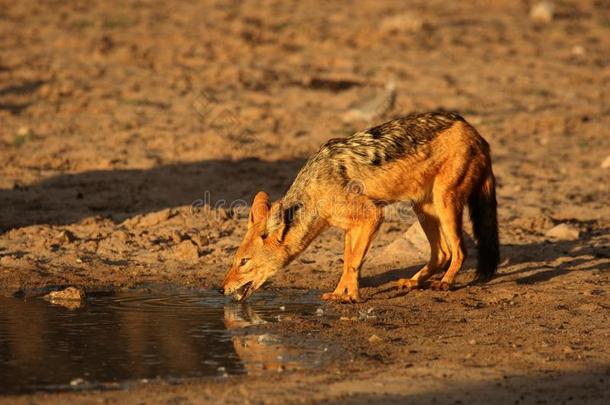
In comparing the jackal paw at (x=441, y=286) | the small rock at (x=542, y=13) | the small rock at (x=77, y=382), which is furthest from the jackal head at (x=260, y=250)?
the small rock at (x=542, y=13)

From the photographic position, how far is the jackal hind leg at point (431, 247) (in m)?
9.26

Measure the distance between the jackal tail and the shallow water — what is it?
1.50 meters

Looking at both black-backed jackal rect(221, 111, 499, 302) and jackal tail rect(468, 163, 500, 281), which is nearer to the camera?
black-backed jackal rect(221, 111, 499, 302)

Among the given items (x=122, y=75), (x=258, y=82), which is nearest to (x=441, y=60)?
(x=258, y=82)

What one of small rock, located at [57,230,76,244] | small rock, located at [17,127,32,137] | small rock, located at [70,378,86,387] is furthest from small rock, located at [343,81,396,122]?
small rock, located at [70,378,86,387]

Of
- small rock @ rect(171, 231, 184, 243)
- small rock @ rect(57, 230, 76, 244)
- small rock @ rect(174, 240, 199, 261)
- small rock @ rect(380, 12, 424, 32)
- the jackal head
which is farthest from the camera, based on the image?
small rock @ rect(380, 12, 424, 32)

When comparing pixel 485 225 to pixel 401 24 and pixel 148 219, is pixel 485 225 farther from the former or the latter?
pixel 401 24

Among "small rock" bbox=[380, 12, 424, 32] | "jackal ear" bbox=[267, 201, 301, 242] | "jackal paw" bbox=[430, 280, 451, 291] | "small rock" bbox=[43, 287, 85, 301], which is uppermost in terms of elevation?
"small rock" bbox=[380, 12, 424, 32]

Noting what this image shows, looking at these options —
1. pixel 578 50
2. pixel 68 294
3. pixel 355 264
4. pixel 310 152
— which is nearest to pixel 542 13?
pixel 578 50

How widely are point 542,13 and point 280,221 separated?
13425mm

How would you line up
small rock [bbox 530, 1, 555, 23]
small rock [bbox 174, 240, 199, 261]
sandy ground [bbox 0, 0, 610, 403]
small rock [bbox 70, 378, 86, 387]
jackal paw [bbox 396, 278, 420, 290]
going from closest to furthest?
small rock [bbox 70, 378, 86, 387] → sandy ground [bbox 0, 0, 610, 403] → jackal paw [bbox 396, 278, 420, 290] → small rock [bbox 174, 240, 199, 261] → small rock [bbox 530, 1, 555, 23]

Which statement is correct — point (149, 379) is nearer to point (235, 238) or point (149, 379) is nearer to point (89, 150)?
point (235, 238)

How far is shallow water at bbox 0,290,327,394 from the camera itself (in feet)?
21.2

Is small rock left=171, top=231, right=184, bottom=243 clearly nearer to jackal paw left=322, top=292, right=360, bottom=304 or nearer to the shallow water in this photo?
the shallow water
